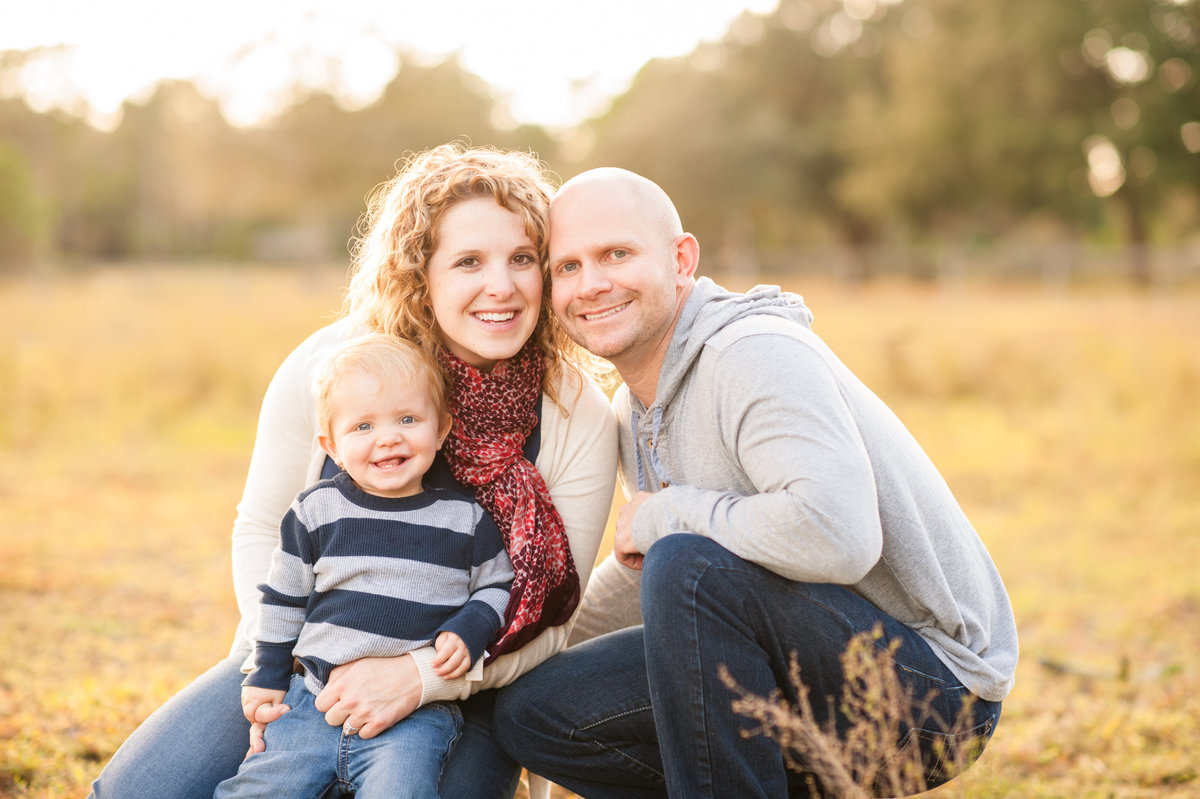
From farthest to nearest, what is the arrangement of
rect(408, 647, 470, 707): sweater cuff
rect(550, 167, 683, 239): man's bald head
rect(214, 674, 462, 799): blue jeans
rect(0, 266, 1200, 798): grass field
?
rect(0, 266, 1200, 798): grass field → rect(550, 167, 683, 239): man's bald head → rect(408, 647, 470, 707): sweater cuff → rect(214, 674, 462, 799): blue jeans

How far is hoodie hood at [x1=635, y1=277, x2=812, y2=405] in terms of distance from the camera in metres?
2.38

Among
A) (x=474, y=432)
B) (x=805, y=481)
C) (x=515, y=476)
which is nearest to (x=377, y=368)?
(x=474, y=432)

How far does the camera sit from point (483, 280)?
8.35 ft

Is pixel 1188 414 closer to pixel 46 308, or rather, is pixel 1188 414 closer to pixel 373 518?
pixel 373 518

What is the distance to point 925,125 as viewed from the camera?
81.7 ft

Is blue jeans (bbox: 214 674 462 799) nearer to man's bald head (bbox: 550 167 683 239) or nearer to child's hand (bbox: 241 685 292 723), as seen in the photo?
child's hand (bbox: 241 685 292 723)

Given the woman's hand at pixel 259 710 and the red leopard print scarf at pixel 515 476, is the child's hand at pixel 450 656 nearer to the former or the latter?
the red leopard print scarf at pixel 515 476

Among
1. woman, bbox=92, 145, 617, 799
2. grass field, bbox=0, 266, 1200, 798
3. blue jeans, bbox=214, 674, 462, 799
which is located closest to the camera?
blue jeans, bbox=214, 674, 462, 799

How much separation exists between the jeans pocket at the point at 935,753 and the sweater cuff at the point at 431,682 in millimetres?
1038

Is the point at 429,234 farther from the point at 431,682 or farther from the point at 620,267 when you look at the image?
the point at 431,682

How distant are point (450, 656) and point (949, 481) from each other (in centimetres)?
614

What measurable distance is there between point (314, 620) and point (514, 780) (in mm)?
728

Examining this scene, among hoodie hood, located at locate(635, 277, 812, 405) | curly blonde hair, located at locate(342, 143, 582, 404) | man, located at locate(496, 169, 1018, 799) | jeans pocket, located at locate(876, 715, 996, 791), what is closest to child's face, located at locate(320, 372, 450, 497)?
curly blonde hair, located at locate(342, 143, 582, 404)

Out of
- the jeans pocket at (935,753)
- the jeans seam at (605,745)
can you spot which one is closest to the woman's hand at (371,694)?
the jeans seam at (605,745)
